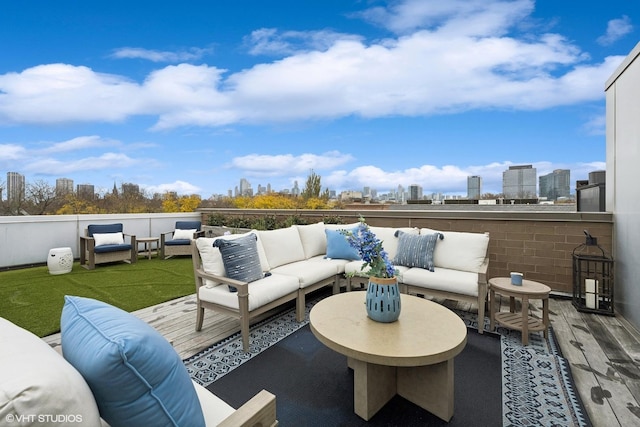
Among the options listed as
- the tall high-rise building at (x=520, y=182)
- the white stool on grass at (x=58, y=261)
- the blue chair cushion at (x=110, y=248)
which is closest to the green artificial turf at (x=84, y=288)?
the white stool on grass at (x=58, y=261)

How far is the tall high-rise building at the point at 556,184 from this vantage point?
4.77m

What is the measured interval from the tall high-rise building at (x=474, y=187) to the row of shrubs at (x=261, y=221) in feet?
7.89

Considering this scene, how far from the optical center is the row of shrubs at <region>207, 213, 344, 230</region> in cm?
647

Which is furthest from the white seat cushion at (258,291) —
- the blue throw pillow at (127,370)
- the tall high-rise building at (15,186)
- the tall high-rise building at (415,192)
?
the tall high-rise building at (15,186)

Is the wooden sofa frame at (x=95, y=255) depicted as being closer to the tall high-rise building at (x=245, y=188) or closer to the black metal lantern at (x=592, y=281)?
the tall high-rise building at (x=245, y=188)

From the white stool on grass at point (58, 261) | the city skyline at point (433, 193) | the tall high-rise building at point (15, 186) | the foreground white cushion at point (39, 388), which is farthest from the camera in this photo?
the tall high-rise building at point (15, 186)

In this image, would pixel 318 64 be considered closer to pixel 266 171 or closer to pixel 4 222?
pixel 266 171

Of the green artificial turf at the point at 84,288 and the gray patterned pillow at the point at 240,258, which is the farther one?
the green artificial turf at the point at 84,288

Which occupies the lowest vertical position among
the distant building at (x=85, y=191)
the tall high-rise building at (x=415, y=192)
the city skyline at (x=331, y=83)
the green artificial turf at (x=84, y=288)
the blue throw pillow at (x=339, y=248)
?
the green artificial turf at (x=84, y=288)

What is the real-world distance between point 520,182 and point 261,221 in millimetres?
5370

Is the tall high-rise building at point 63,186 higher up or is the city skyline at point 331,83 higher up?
the city skyline at point 331,83

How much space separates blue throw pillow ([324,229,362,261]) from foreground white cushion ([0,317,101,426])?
3610 millimetres

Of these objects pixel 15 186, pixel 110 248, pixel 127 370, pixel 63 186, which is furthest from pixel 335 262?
pixel 15 186

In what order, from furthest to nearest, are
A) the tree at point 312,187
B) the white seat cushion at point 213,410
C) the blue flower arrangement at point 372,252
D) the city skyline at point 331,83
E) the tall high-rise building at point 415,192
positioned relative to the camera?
the tree at point 312,187
the tall high-rise building at point 415,192
the city skyline at point 331,83
the blue flower arrangement at point 372,252
the white seat cushion at point 213,410
